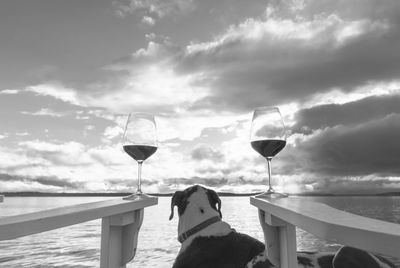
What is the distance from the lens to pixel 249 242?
3.46 metres

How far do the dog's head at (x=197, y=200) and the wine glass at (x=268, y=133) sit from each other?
3.74ft

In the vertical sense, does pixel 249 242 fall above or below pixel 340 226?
below

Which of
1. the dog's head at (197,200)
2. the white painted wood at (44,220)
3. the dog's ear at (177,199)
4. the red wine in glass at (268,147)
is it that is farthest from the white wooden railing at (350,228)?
the dog's ear at (177,199)

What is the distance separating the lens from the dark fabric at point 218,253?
329 centimetres

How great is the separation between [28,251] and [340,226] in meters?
34.2

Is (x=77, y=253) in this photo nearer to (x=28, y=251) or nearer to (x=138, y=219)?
(x=28, y=251)

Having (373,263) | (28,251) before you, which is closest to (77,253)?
(28,251)

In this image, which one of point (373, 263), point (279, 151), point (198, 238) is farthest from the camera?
point (198, 238)

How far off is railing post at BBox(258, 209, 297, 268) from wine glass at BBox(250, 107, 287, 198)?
246 millimetres

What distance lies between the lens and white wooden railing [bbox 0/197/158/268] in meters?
1.34

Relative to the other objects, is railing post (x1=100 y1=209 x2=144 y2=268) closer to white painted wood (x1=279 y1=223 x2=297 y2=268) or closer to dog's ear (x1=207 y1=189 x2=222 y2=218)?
dog's ear (x1=207 y1=189 x2=222 y2=218)

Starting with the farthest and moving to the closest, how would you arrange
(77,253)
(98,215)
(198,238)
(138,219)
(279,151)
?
(77,253) → (198,238) → (138,219) → (279,151) → (98,215)

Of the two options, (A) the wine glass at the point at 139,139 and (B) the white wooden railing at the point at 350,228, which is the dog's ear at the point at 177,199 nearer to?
(A) the wine glass at the point at 139,139

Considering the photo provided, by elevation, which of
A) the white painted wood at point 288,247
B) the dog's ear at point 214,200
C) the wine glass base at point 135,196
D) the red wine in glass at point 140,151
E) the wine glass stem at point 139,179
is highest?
the red wine in glass at point 140,151
